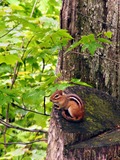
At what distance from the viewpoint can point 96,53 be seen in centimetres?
325

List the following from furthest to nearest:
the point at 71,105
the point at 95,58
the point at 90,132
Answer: the point at 95,58 < the point at 71,105 < the point at 90,132

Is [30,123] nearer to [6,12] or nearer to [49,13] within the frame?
[49,13]

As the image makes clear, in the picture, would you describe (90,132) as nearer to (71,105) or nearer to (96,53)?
(71,105)

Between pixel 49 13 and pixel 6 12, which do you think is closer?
pixel 6 12

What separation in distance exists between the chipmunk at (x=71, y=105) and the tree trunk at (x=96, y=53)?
1.87ft

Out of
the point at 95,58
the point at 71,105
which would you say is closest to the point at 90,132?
the point at 71,105

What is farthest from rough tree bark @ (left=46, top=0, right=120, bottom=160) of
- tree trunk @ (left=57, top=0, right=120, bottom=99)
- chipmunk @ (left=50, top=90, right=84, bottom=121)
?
chipmunk @ (left=50, top=90, right=84, bottom=121)

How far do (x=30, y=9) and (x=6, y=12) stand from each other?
4.70ft

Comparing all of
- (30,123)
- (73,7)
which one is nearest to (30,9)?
(73,7)

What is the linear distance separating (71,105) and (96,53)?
0.74 metres

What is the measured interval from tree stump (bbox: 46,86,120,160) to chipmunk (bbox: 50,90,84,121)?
0.04 metres

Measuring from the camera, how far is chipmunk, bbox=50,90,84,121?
259 cm

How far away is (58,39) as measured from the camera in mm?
2926

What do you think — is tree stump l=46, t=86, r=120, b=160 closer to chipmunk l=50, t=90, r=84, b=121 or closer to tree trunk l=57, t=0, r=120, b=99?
chipmunk l=50, t=90, r=84, b=121
